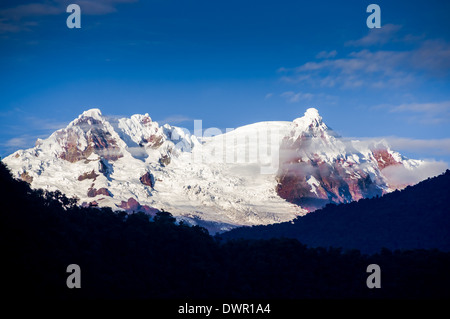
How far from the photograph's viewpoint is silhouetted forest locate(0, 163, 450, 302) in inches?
4254

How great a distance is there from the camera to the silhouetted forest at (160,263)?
108 meters

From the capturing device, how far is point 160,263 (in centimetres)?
13425

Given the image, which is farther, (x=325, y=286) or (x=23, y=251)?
(x=325, y=286)
